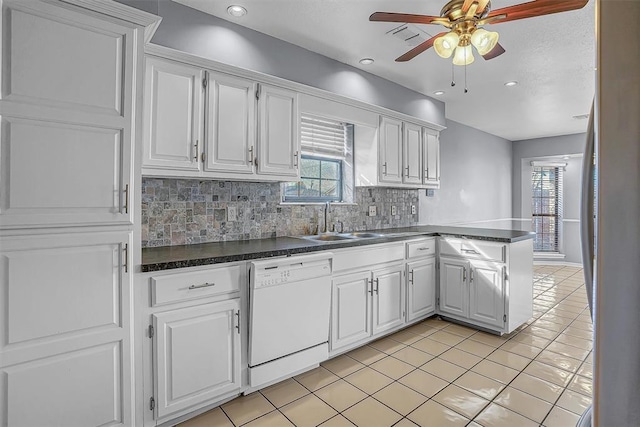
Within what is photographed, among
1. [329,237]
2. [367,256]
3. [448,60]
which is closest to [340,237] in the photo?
[329,237]

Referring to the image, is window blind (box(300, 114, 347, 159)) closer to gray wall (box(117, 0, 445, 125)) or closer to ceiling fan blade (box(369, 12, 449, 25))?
gray wall (box(117, 0, 445, 125))

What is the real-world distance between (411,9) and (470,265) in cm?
232

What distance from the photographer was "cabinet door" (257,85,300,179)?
2.61 metres

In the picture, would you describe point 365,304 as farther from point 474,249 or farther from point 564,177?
point 564,177

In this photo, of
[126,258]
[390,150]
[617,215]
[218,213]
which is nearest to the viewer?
[617,215]

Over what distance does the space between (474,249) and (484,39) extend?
199 cm

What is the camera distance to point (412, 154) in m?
3.96

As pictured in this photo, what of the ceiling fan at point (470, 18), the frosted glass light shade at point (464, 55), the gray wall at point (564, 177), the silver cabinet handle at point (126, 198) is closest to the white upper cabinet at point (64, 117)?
the silver cabinet handle at point (126, 198)

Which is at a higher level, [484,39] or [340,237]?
[484,39]

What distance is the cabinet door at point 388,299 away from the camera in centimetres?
293

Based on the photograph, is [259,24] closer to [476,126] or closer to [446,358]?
[446,358]

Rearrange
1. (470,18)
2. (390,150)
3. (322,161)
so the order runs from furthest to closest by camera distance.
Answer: (390,150), (322,161), (470,18)

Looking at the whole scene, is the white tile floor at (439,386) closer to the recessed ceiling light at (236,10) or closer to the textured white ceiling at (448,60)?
the textured white ceiling at (448,60)

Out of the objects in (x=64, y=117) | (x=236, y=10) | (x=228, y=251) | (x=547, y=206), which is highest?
(x=236, y=10)
